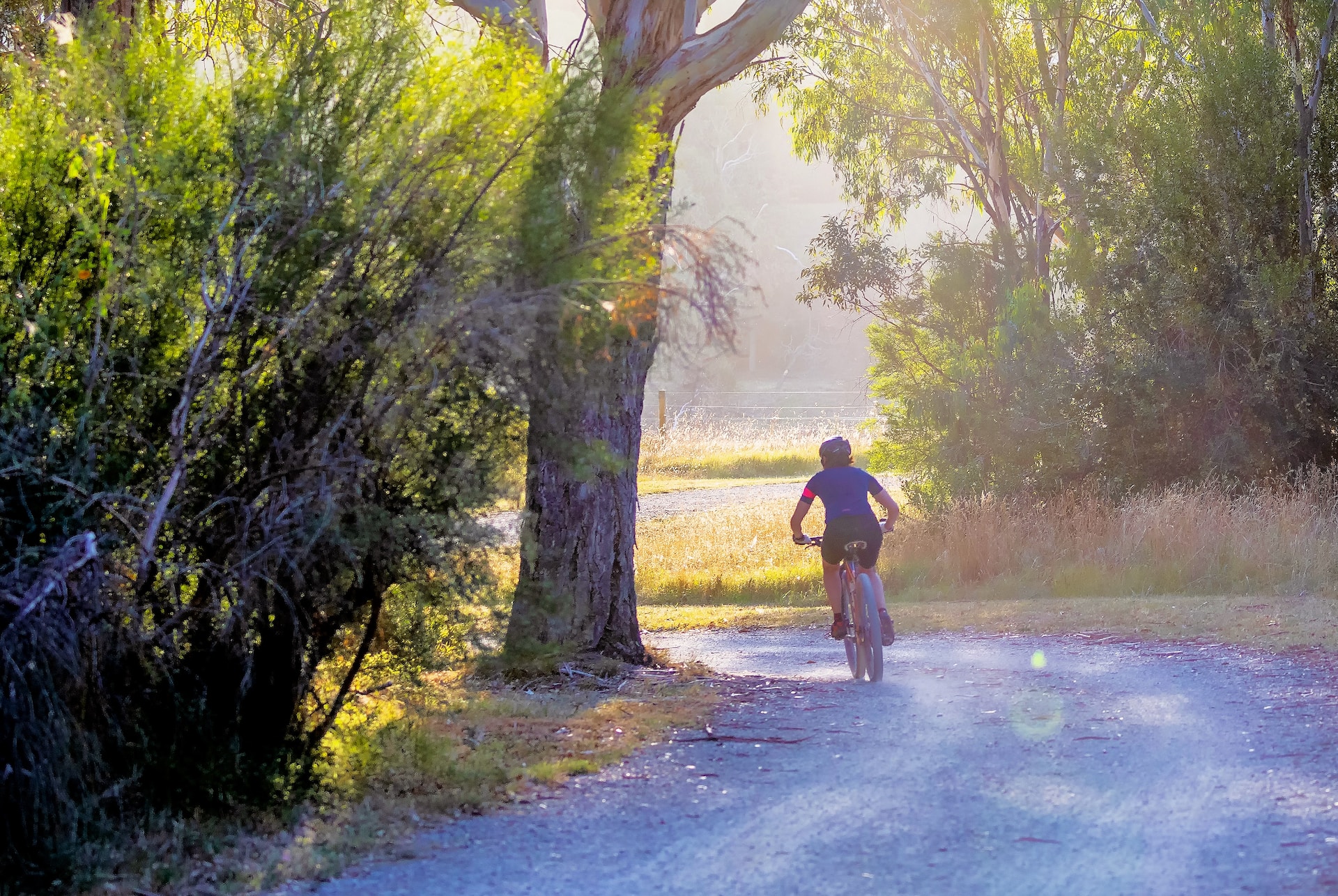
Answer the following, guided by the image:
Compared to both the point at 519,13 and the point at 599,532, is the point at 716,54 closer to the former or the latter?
the point at 519,13

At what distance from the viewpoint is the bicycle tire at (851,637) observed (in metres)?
9.79

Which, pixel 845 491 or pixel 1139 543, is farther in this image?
pixel 1139 543

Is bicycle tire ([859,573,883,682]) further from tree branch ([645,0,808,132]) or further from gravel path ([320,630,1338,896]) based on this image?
tree branch ([645,0,808,132])

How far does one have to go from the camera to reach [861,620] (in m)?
9.56

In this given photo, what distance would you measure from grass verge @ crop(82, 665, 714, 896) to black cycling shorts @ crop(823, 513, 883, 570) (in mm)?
1314

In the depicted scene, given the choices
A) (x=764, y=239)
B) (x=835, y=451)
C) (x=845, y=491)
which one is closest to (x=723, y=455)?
(x=835, y=451)

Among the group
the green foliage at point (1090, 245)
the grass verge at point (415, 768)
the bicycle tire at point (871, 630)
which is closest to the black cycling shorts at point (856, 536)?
the bicycle tire at point (871, 630)

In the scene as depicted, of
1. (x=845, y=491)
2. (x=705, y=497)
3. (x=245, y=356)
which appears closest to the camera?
(x=245, y=356)

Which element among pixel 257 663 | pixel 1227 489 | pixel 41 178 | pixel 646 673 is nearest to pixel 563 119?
pixel 41 178

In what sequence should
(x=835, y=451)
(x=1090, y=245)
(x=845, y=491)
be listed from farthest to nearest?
1. (x=1090, y=245)
2. (x=835, y=451)
3. (x=845, y=491)

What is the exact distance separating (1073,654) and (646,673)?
3561mm

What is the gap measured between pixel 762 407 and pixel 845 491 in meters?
48.7

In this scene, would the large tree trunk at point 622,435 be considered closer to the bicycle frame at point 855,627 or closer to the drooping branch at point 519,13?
the drooping branch at point 519,13

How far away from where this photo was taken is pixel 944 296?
958 inches
